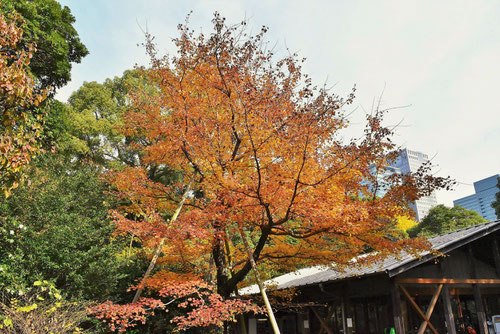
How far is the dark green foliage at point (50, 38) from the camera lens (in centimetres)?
1206

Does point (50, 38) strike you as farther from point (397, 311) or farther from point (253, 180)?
point (397, 311)

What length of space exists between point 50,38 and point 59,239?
310 inches

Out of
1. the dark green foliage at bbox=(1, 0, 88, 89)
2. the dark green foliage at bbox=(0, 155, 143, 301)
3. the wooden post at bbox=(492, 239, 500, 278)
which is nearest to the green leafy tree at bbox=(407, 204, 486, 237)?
the wooden post at bbox=(492, 239, 500, 278)

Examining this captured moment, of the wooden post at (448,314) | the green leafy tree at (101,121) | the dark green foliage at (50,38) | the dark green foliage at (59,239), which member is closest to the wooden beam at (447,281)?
the wooden post at (448,314)

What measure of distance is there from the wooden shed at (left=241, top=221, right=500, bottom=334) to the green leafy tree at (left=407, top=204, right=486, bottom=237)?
22829 millimetres

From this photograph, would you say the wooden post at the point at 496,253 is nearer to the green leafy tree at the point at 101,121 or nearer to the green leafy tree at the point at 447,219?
the green leafy tree at the point at 101,121

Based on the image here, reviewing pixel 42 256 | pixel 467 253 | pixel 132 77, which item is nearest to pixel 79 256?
pixel 42 256

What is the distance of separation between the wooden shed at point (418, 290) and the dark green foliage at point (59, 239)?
22.3ft

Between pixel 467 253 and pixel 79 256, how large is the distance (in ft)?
44.5

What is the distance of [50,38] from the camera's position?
1277 cm

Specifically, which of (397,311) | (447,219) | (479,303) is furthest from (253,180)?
(447,219)

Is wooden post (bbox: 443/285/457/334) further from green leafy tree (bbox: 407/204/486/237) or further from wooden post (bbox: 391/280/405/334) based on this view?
green leafy tree (bbox: 407/204/486/237)

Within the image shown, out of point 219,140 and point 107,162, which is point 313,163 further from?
point 107,162

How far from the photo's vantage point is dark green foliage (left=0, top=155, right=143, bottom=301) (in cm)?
954
